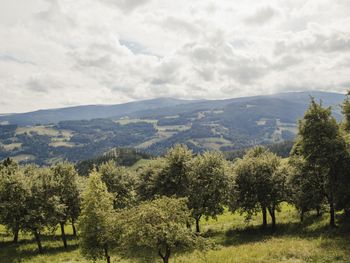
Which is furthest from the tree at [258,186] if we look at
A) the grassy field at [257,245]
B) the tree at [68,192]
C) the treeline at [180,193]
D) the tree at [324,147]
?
the tree at [68,192]

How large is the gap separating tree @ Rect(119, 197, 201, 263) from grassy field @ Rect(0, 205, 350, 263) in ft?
12.4

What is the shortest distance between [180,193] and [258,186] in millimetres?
14786

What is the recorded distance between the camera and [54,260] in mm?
49875

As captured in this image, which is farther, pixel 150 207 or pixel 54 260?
pixel 54 260

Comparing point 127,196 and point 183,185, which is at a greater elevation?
point 183,185

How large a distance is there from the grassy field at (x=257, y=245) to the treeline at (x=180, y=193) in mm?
2231

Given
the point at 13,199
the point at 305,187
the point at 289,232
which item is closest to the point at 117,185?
the point at 13,199

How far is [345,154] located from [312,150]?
12.6 ft

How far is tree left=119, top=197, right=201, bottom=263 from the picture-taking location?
26.0 metres

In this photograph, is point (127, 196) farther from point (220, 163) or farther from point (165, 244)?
point (165, 244)

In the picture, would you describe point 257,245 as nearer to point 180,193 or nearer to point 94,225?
point 94,225

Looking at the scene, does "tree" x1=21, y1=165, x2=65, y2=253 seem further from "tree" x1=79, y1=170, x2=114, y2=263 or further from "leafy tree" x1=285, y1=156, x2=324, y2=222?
"leafy tree" x1=285, y1=156, x2=324, y2=222

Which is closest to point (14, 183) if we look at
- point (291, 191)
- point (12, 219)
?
point (12, 219)

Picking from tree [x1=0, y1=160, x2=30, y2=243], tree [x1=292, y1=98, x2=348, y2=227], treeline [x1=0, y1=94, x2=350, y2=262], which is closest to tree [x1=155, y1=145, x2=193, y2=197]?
treeline [x1=0, y1=94, x2=350, y2=262]
